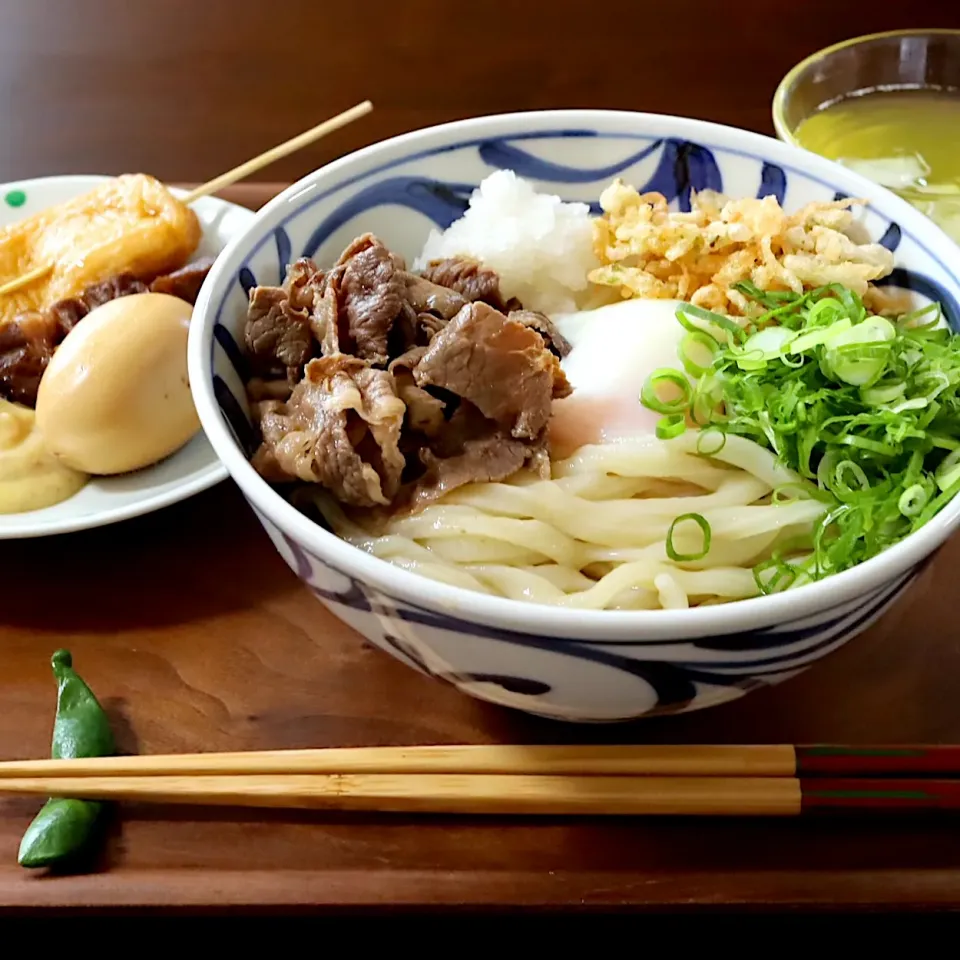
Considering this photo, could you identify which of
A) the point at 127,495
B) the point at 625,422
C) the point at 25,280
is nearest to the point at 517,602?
the point at 625,422

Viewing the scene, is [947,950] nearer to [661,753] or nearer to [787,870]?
[787,870]

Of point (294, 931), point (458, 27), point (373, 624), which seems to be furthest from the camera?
point (458, 27)

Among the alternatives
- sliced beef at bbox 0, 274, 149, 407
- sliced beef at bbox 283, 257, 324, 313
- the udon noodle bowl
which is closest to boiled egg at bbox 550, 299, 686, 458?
the udon noodle bowl

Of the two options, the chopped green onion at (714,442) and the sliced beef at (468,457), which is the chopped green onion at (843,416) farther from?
the sliced beef at (468,457)

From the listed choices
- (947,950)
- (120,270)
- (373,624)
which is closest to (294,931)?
(373,624)

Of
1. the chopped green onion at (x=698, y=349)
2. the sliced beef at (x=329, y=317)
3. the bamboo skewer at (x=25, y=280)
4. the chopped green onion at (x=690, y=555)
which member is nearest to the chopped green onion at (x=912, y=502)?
the chopped green onion at (x=690, y=555)

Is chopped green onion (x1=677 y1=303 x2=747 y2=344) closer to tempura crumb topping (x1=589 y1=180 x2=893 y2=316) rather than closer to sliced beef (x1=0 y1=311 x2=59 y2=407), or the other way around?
tempura crumb topping (x1=589 y1=180 x2=893 y2=316)
